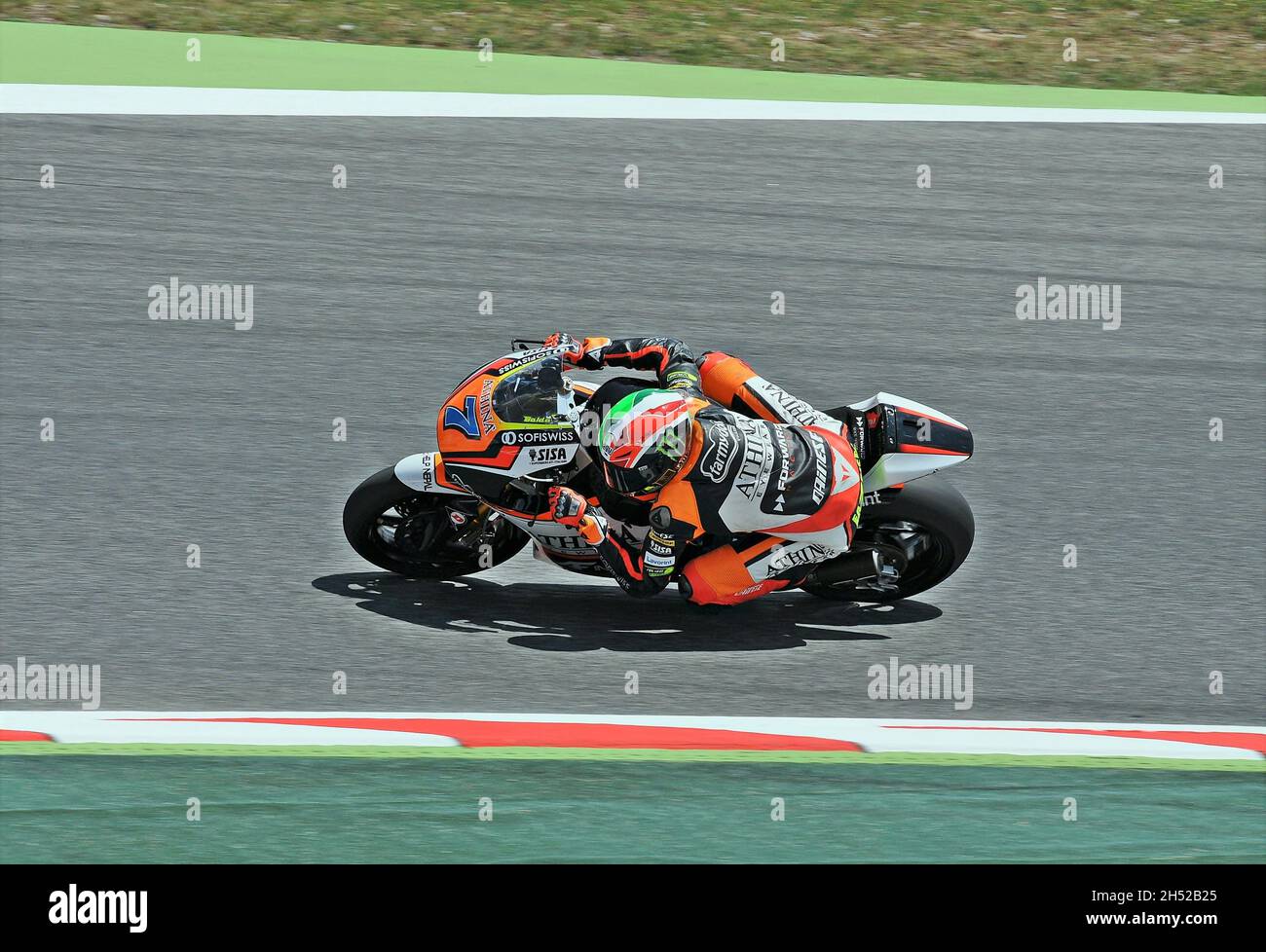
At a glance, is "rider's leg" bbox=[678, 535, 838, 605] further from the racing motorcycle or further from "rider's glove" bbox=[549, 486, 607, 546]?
"rider's glove" bbox=[549, 486, 607, 546]

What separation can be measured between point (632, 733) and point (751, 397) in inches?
63.5

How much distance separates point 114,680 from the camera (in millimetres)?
7406

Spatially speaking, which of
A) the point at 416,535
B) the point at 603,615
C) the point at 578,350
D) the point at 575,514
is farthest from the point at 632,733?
the point at 578,350

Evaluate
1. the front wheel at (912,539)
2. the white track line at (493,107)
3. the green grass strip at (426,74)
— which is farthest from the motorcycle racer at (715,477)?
the green grass strip at (426,74)

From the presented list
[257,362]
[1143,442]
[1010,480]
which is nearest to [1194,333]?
[1143,442]

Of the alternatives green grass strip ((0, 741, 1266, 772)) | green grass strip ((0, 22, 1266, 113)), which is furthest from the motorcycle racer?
green grass strip ((0, 22, 1266, 113))

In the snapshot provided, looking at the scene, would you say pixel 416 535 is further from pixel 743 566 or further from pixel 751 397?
pixel 751 397

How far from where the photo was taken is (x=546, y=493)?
7.08 metres

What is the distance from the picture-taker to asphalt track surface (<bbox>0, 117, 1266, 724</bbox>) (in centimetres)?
761

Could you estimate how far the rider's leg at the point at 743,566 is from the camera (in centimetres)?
727

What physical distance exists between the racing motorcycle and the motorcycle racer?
0.12 meters

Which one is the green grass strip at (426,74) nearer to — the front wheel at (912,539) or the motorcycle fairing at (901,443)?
the motorcycle fairing at (901,443)

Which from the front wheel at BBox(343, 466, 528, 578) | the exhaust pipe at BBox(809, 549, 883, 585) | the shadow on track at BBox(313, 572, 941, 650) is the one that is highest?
the front wheel at BBox(343, 466, 528, 578)

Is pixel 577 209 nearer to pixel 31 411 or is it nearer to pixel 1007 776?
pixel 31 411
